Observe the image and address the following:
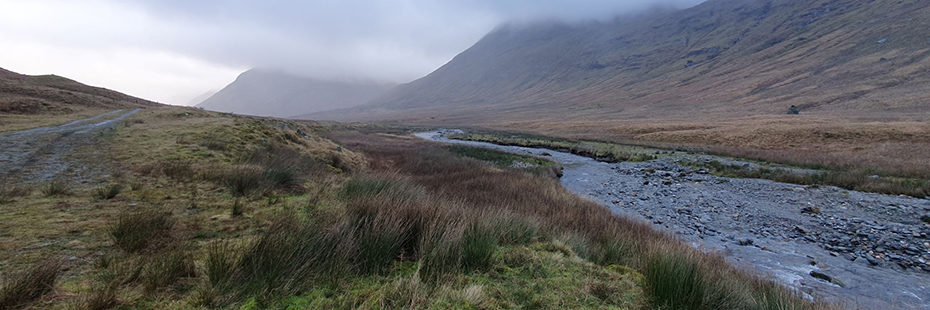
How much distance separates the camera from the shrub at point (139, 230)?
12.1 ft

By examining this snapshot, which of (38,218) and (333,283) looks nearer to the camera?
(333,283)

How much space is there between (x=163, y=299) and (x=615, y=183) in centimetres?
1844

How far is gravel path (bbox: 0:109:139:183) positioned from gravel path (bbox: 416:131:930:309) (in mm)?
12877

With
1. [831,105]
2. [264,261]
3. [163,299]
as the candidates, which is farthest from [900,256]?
[831,105]

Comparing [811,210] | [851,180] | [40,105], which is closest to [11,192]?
[811,210]

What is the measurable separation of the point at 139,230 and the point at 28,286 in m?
1.59

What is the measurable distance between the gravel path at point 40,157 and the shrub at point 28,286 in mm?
6359

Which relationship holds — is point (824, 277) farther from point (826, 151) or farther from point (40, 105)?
point (40, 105)

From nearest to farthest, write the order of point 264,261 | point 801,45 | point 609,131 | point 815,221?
point 264,261 → point 815,221 → point 609,131 → point 801,45

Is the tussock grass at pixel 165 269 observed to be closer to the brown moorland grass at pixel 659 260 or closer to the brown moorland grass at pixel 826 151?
the brown moorland grass at pixel 659 260

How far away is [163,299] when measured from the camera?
104 inches

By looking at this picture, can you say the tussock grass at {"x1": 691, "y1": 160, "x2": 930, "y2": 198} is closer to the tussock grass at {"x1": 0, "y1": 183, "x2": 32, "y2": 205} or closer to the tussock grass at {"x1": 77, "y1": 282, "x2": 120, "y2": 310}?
the tussock grass at {"x1": 77, "y1": 282, "x2": 120, "y2": 310}

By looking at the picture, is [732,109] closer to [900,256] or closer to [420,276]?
[900,256]

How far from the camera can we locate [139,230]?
391 centimetres
